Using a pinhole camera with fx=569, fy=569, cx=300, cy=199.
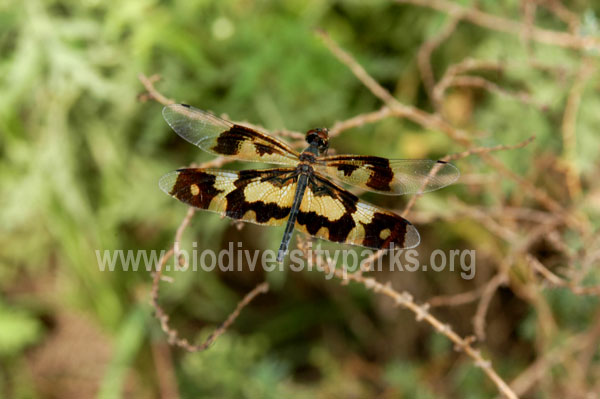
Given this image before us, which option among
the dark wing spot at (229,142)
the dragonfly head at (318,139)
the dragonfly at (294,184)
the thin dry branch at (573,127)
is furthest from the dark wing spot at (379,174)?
the thin dry branch at (573,127)

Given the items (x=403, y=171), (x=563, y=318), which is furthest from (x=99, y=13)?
(x=563, y=318)

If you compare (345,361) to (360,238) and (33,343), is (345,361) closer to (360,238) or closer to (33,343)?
(360,238)

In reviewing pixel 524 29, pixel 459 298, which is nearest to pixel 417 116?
pixel 524 29

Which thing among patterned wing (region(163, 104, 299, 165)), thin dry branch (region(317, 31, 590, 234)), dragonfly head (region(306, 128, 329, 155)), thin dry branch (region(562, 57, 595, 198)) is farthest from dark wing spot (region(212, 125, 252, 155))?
thin dry branch (region(562, 57, 595, 198))

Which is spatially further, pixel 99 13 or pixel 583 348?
pixel 99 13

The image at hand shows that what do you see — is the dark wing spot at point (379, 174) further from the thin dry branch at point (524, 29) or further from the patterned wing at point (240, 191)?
the thin dry branch at point (524, 29)

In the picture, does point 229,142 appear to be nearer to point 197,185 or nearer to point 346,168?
point 197,185

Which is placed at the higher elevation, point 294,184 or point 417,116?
point 417,116
